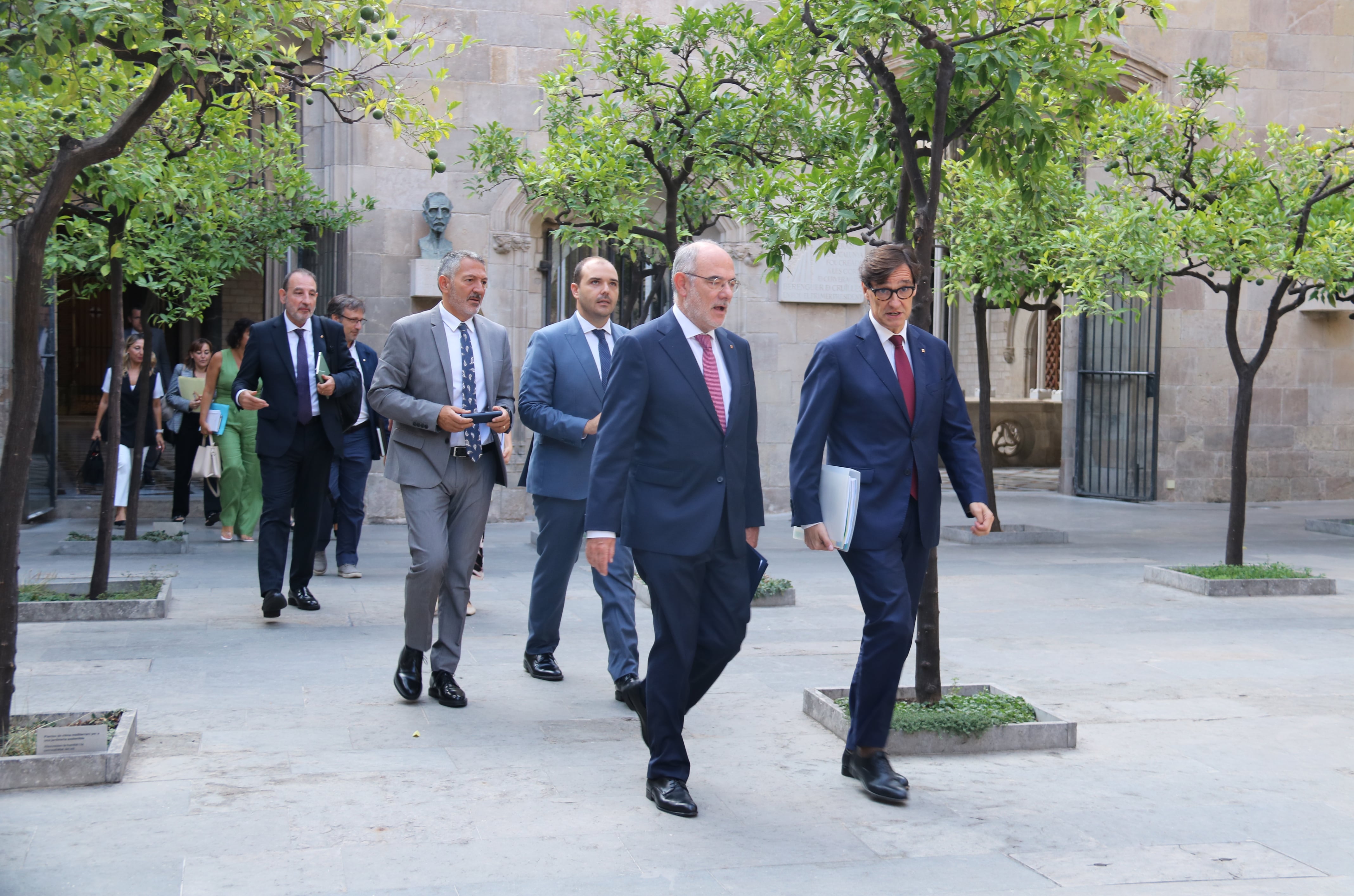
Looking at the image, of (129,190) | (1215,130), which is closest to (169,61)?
(129,190)

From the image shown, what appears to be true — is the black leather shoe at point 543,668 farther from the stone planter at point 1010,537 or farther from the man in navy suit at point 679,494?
the stone planter at point 1010,537

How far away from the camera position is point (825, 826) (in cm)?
441

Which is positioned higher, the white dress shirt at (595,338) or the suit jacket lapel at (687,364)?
the white dress shirt at (595,338)

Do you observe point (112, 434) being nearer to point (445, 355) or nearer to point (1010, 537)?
point (445, 355)

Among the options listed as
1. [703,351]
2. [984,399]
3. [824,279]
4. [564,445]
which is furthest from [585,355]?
[824,279]

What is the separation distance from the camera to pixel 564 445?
641cm

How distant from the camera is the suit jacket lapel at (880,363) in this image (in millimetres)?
4863

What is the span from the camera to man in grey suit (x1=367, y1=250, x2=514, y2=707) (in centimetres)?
595

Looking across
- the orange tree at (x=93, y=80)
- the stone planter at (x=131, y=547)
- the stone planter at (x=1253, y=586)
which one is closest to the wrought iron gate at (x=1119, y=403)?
the stone planter at (x=1253, y=586)

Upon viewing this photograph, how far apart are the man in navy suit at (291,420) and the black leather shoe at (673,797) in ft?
13.2

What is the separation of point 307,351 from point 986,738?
4.74 metres

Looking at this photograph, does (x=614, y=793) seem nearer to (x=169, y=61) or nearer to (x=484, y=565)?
(x=169, y=61)

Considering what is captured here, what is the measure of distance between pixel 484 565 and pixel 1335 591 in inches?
248

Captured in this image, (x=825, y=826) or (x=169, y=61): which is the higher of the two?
(x=169, y=61)
